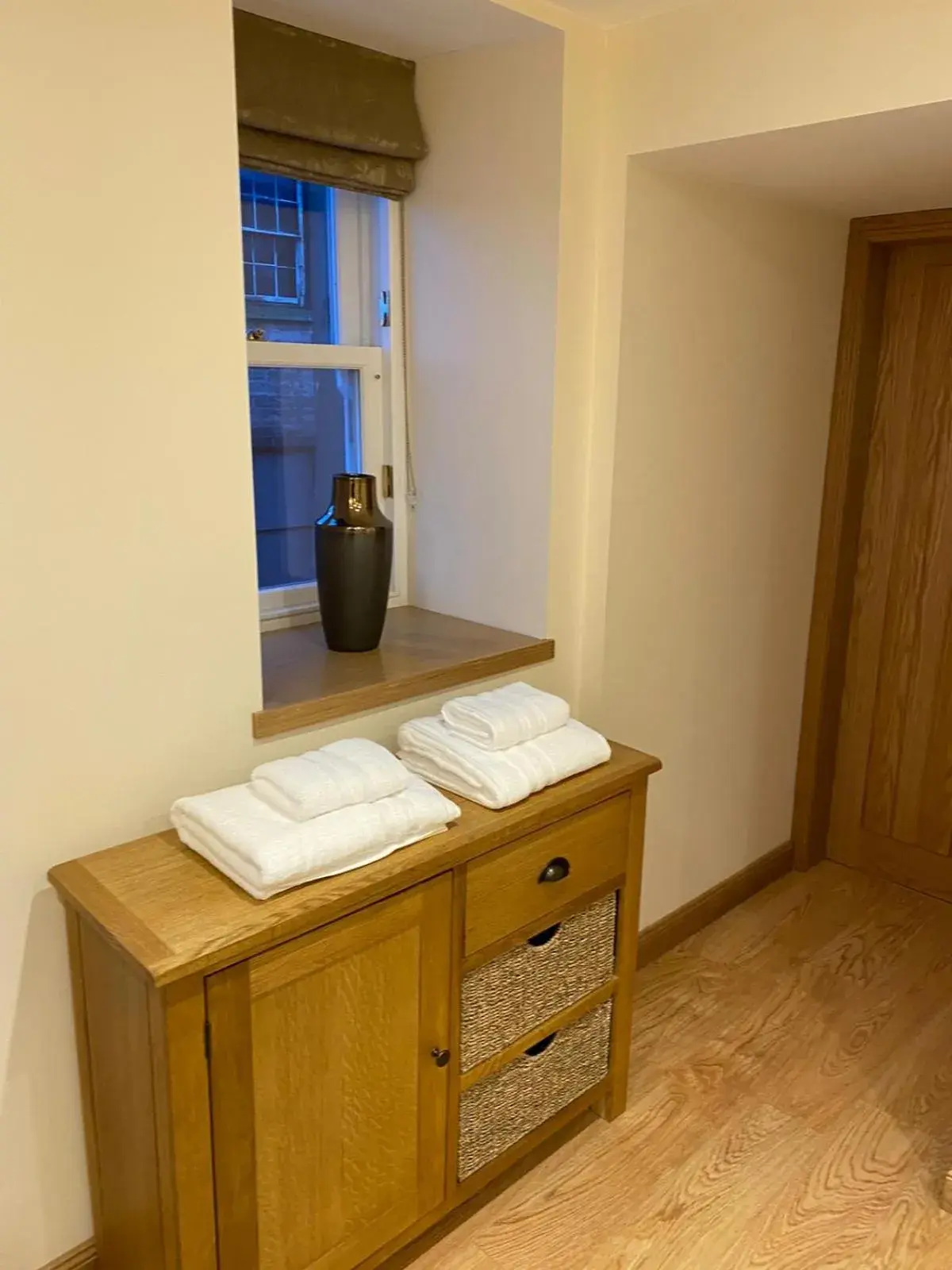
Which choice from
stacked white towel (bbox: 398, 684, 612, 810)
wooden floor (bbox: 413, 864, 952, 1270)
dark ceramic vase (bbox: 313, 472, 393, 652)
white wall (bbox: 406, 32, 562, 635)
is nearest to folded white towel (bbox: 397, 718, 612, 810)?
stacked white towel (bbox: 398, 684, 612, 810)

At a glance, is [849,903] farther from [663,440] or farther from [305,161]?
[305,161]

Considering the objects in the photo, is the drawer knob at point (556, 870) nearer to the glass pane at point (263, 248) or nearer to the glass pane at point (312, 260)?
the glass pane at point (312, 260)

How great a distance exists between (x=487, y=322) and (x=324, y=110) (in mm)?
503

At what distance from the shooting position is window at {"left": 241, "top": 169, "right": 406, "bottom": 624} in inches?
83.3

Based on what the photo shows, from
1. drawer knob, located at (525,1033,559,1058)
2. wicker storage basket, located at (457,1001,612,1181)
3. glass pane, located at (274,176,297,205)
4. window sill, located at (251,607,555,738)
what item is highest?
glass pane, located at (274,176,297,205)

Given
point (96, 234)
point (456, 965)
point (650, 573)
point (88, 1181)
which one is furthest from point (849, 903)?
point (96, 234)

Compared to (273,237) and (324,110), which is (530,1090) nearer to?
(273,237)

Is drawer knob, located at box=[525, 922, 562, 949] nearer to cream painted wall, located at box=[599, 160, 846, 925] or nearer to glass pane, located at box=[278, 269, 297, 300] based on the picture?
cream painted wall, located at box=[599, 160, 846, 925]

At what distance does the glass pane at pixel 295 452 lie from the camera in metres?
2.17

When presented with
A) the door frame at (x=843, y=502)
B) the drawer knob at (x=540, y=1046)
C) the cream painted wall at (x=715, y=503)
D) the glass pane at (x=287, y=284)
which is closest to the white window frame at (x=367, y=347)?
the glass pane at (x=287, y=284)

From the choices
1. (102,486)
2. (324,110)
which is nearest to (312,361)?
(324,110)

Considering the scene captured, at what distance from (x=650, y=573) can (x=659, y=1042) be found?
107cm

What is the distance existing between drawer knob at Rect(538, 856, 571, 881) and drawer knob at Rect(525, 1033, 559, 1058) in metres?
0.32

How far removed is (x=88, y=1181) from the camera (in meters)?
1.66
